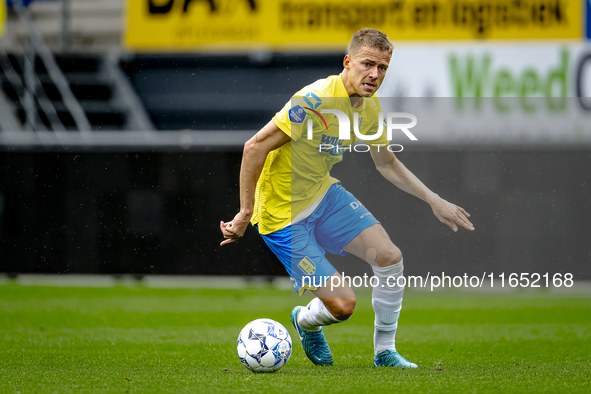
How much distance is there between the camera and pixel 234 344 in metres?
4.54

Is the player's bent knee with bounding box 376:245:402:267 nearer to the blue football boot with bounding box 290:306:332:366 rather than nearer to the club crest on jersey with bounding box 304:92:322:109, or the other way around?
the blue football boot with bounding box 290:306:332:366

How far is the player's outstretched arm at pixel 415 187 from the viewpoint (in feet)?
11.7

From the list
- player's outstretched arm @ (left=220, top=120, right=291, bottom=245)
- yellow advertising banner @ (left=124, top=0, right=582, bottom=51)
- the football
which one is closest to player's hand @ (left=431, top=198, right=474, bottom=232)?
player's outstretched arm @ (left=220, top=120, right=291, bottom=245)

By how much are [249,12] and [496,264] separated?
501 centimetres

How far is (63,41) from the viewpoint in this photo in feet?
34.7

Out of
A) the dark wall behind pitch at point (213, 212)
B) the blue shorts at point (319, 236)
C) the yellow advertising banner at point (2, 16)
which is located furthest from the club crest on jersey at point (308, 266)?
the yellow advertising banner at point (2, 16)

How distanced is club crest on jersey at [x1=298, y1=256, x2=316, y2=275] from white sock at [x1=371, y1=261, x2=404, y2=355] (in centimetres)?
35

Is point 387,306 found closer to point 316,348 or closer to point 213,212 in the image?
point 316,348

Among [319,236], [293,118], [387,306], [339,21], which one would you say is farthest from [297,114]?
[339,21]

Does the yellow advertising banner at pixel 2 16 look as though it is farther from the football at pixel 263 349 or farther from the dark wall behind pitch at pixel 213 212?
the football at pixel 263 349

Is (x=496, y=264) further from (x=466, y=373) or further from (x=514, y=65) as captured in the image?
(x=466, y=373)

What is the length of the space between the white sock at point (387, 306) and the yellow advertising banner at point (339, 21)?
676cm

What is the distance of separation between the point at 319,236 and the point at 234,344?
1247 millimetres

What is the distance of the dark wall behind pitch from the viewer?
7660 mm
